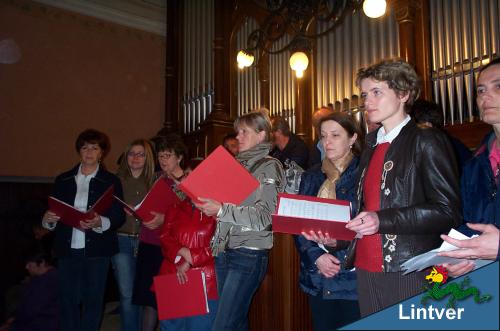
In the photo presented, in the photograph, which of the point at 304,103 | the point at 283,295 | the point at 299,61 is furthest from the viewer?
the point at 304,103

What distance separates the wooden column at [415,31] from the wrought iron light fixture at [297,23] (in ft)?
1.45

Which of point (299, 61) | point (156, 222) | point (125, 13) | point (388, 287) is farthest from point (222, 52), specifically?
point (388, 287)

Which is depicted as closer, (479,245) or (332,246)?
(479,245)

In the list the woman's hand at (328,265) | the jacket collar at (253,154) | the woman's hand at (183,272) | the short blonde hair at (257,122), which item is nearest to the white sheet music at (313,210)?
the woman's hand at (328,265)

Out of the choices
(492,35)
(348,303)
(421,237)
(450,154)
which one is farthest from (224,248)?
(492,35)

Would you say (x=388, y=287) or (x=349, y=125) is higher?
(x=349, y=125)

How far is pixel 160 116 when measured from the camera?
6.30 metres

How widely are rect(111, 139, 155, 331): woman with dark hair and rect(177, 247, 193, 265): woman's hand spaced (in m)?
0.69

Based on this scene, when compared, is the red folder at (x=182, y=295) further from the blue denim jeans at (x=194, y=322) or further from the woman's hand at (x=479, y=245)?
the woman's hand at (x=479, y=245)

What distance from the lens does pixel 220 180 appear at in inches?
70.1

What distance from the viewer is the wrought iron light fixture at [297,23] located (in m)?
4.35

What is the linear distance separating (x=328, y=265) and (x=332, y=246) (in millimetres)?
79

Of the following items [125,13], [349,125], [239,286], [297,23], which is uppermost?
[125,13]

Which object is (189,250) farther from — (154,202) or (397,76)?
(397,76)
